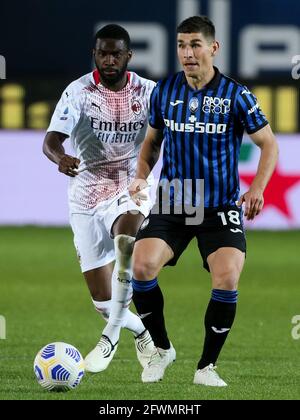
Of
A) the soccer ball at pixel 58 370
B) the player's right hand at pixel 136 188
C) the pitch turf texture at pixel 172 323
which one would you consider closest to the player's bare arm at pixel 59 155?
the player's right hand at pixel 136 188

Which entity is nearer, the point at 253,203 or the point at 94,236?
the point at 253,203

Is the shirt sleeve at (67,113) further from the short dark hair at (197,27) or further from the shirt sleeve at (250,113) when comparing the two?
the shirt sleeve at (250,113)

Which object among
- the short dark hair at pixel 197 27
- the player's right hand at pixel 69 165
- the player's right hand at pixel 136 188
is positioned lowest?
the player's right hand at pixel 136 188

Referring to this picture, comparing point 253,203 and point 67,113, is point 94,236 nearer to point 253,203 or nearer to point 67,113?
point 67,113

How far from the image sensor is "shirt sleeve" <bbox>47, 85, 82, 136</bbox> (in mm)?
8031

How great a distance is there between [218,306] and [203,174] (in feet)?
2.46

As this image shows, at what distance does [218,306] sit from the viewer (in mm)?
7074

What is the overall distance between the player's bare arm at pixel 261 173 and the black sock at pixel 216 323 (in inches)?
18.7

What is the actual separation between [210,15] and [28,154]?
4.45 m

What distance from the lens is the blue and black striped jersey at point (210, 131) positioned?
721 centimetres

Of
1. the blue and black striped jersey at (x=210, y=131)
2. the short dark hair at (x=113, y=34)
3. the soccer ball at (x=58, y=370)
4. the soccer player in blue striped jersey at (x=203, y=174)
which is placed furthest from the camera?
the short dark hair at (x=113, y=34)

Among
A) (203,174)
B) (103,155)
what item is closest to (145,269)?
(203,174)

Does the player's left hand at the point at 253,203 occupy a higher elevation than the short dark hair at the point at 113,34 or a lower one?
lower
